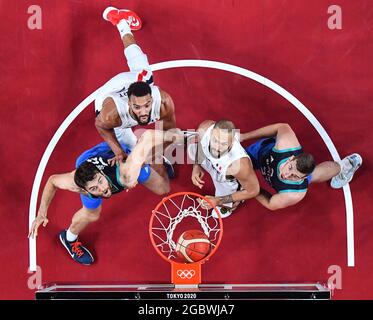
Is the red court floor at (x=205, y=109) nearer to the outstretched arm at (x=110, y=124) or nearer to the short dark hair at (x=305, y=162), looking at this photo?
the outstretched arm at (x=110, y=124)

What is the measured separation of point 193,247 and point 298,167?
1.31m

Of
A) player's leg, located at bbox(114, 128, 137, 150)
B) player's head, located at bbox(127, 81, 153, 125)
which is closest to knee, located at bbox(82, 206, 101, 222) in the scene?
player's leg, located at bbox(114, 128, 137, 150)

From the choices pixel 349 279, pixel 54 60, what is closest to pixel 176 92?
pixel 54 60

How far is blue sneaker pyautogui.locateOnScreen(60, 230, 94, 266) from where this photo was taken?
5.05m

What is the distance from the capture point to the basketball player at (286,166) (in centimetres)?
429

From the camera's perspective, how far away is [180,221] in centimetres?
502

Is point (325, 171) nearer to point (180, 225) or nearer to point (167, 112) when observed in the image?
point (180, 225)

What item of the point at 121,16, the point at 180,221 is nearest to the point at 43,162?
the point at 180,221

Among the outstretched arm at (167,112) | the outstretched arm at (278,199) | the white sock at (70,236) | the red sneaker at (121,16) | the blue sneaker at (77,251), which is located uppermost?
the red sneaker at (121,16)

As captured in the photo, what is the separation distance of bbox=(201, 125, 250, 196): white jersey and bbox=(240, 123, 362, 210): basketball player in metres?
0.25

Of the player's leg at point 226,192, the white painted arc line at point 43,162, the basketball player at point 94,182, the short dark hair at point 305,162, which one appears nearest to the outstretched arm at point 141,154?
the basketball player at point 94,182

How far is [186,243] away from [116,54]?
7.14 feet

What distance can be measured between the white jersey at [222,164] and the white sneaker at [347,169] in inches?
44.1

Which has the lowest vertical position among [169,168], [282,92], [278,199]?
[278,199]
